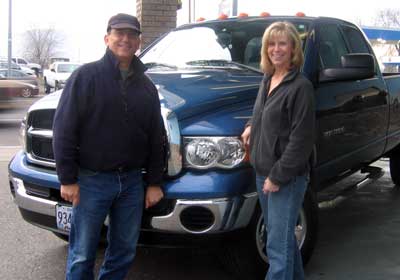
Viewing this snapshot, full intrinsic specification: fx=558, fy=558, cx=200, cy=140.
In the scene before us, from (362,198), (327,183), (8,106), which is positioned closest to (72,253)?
(327,183)

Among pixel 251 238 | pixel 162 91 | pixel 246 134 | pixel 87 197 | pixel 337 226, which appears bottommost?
pixel 337 226

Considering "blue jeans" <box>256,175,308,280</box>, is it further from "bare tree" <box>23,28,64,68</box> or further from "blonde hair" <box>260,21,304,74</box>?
"bare tree" <box>23,28,64,68</box>

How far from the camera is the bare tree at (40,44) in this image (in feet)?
282

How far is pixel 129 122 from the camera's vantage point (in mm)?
2916

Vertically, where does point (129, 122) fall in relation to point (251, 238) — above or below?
above

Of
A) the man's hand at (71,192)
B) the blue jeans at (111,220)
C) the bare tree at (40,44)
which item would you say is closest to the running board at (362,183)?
the blue jeans at (111,220)

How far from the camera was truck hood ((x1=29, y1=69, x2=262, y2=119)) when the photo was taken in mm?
3383

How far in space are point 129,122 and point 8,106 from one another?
11.5 metres

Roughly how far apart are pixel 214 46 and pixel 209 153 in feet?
5.47

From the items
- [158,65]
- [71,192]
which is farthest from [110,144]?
[158,65]

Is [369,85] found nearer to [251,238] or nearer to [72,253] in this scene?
[251,238]

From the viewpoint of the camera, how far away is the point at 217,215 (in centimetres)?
316

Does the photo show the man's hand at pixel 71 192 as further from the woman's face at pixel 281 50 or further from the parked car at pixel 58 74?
the parked car at pixel 58 74

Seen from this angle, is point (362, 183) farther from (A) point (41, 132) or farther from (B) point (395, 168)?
(A) point (41, 132)
